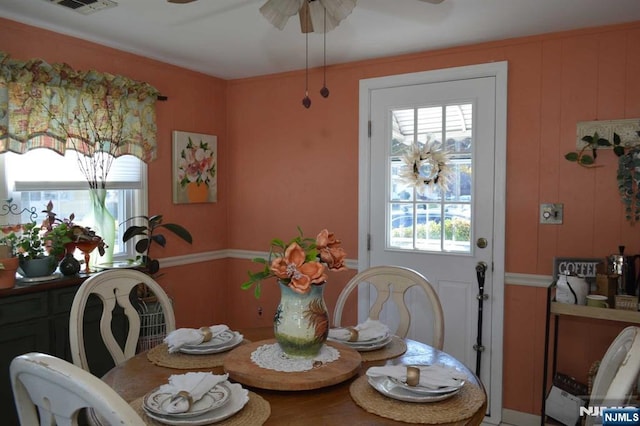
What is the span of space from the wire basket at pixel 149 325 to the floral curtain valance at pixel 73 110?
1.00 metres

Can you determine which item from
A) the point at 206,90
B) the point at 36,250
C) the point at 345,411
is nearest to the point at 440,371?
the point at 345,411

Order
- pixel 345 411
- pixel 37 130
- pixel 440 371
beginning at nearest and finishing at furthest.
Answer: pixel 345 411 → pixel 440 371 → pixel 37 130

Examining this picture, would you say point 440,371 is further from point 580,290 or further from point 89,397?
point 580,290

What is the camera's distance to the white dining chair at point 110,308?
1.78 meters

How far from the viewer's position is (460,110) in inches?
120

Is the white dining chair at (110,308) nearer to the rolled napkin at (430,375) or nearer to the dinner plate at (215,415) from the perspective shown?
the dinner plate at (215,415)

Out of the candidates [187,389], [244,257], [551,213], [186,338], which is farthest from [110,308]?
[551,213]

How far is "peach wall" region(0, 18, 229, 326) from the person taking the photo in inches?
115

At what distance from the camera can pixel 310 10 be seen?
1882mm

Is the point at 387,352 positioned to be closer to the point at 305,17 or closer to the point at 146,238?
the point at 305,17

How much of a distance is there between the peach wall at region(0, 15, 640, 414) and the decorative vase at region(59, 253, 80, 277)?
815 mm

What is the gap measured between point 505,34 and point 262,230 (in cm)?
228

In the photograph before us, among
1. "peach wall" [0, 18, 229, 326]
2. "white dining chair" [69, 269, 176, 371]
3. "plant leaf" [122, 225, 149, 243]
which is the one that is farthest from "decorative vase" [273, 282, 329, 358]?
"peach wall" [0, 18, 229, 326]

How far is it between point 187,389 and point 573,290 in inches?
81.1
